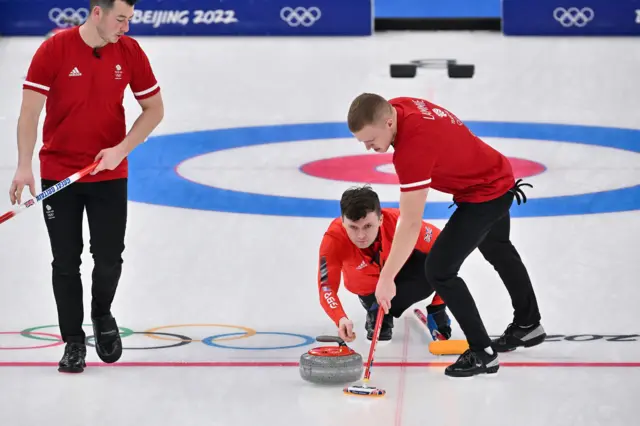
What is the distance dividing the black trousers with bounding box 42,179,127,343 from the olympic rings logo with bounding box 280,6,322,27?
1421cm

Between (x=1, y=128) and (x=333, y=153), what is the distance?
3.89 meters

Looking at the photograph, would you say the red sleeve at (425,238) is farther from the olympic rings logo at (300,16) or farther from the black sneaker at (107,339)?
the olympic rings logo at (300,16)

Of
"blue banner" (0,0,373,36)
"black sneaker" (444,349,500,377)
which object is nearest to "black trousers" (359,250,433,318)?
"black sneaker" (444,349,500,377)

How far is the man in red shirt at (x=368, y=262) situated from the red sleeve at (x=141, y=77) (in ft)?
3.58

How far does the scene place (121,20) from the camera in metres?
5.59

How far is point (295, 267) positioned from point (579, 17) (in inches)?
506

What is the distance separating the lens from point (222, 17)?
781 inches

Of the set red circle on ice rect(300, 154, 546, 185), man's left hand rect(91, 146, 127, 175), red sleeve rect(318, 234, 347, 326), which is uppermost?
man's left hand rect(91, 146, 127, 175)

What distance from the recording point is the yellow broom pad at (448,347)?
6.12 meters

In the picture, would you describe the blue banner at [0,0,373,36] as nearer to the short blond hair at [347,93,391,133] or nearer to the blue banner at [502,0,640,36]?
the blue banner at [502,0,640,36]

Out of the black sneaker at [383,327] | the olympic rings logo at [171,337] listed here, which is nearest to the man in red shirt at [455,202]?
the black sneaker at [383,327]

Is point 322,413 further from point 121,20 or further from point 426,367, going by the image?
point 121,20

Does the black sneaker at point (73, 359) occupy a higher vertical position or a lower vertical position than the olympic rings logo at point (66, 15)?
lower

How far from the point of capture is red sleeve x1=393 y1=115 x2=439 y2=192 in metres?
5.25
